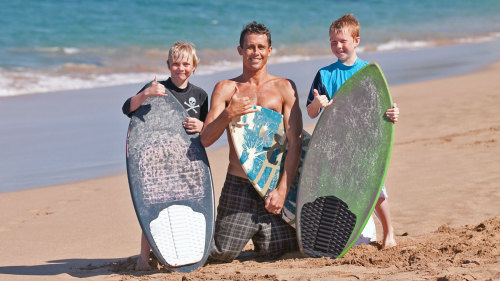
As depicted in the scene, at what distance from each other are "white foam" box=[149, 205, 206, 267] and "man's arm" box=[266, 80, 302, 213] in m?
0.46

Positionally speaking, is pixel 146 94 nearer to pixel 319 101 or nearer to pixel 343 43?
pixel 319 101

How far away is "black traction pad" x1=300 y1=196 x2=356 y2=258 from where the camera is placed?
4426 mm

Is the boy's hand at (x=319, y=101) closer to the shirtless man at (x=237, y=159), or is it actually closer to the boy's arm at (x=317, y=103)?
the boy's arm at (x=317, y=103)

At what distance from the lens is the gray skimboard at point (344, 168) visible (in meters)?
4.36

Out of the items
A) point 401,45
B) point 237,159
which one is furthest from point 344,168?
point 401,45

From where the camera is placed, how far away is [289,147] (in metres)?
4.43

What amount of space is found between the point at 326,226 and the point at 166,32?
16.4 m

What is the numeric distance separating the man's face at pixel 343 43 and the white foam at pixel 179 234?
1304 millimetres

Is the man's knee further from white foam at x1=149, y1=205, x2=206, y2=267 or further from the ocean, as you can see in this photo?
the ocean

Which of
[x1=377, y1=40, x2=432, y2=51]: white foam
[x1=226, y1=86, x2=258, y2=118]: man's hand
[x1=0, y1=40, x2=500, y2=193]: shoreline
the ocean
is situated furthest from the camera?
[x1=377, y1=40, x2=432, y2=51]: white foam

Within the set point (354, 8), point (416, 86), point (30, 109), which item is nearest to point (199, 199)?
point (30, 109)

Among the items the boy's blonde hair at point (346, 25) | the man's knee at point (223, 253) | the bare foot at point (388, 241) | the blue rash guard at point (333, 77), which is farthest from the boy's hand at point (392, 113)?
the man's knee at point (223, 253)

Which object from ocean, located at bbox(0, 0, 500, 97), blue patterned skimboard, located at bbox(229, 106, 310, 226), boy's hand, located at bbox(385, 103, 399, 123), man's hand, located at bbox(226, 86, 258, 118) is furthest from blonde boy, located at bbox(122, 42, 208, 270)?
ocean, located at bbox(0, 0, 500, 97)

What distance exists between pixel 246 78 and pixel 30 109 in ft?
21.0
